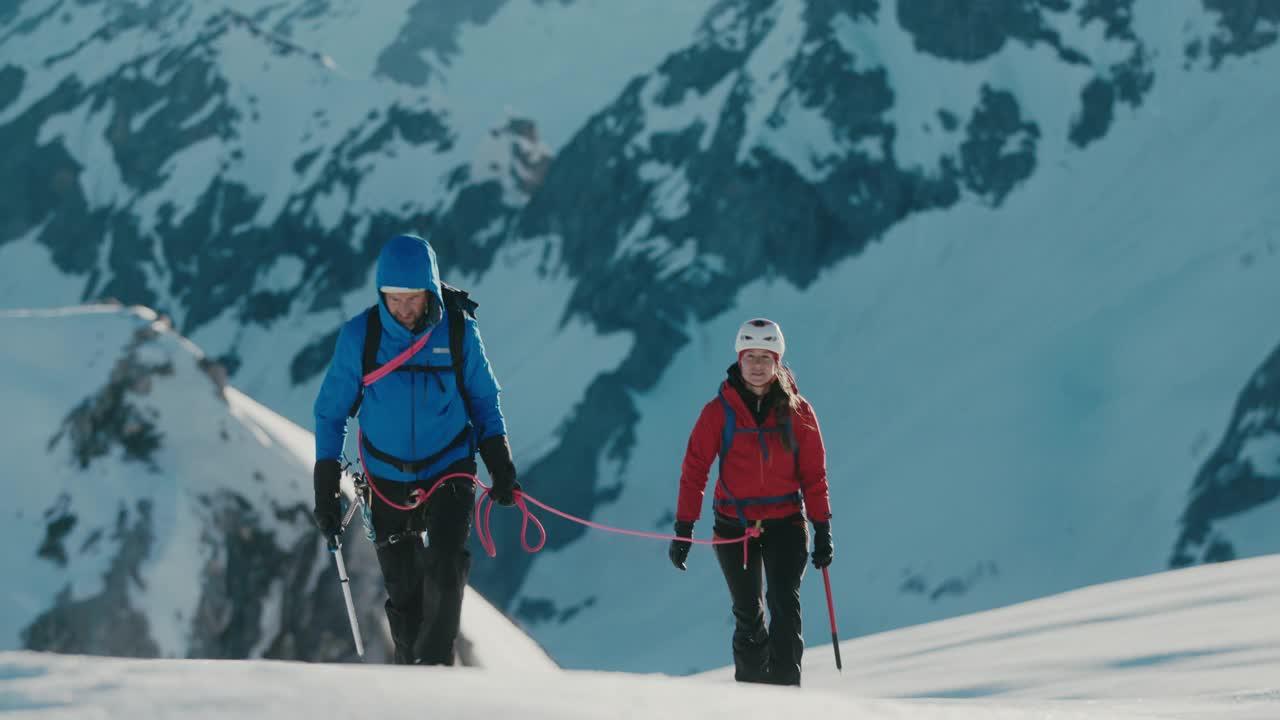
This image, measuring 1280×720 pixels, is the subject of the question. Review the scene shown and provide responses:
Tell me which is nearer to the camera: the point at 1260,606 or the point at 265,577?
the point at 1260,606

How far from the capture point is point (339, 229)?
10519 cm

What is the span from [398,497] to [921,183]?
88197mm

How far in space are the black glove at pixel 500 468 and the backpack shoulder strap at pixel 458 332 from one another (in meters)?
0.27

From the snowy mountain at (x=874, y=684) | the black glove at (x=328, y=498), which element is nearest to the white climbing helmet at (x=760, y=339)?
the snowy mountain at (x=874, y=684)

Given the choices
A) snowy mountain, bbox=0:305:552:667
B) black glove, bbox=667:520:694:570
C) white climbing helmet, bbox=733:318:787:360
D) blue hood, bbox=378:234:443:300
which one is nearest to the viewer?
blue hood, bbox=378:234:443:300

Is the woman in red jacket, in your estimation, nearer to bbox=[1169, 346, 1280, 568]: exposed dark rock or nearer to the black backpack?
the black backpack

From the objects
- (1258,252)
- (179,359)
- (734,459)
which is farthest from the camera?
(1258,252)

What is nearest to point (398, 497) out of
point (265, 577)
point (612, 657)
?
point (265, 577)

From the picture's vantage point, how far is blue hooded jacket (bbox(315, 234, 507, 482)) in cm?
693

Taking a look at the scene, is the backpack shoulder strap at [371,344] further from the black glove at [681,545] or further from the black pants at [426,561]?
the black glove at [681,545]

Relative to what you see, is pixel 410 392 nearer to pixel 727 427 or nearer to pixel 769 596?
pixel 727 427

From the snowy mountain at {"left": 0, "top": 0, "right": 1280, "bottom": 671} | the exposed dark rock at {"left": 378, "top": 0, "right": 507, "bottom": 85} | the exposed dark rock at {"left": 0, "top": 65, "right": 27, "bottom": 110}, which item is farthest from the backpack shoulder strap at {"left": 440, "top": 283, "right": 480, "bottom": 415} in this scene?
the exposed dark rock at {"left": 378, "top": 0, "right": 507, "bottom": 85}

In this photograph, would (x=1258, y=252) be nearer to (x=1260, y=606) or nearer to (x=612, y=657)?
(x=612, y=657)

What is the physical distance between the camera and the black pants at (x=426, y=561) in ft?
22.7
